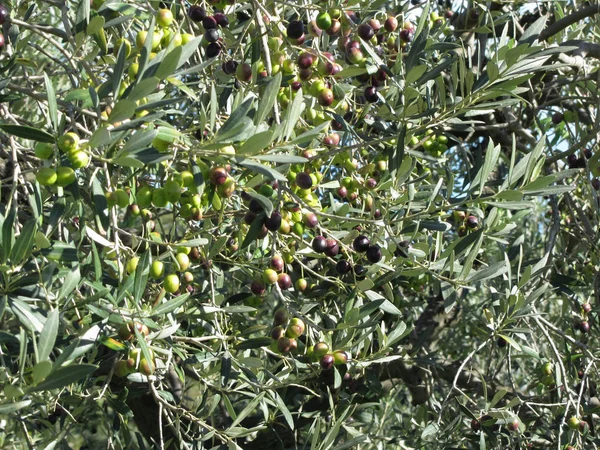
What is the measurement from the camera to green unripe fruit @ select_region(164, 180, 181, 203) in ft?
5.28

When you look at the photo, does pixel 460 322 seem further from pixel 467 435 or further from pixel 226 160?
pixel 226 160

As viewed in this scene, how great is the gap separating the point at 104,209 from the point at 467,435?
1.77m

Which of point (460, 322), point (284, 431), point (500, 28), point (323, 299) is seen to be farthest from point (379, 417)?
point (500, 28)

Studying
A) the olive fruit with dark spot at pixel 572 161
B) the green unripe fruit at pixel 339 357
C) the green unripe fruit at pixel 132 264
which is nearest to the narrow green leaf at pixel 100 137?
the green unripe fruit at pixel 132 264

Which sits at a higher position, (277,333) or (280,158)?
(280,158)

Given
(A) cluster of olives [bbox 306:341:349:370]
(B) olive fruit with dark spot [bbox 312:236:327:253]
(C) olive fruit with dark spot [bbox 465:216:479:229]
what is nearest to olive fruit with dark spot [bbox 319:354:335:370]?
(A) cluster of olives [bbox 306:341:349:370]

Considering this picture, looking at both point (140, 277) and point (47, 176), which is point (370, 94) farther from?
point (47, 176)

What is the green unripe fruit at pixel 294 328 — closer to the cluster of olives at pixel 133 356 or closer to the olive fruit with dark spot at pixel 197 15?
the cluster of olives at pixel 133 356

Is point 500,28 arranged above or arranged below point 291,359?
above

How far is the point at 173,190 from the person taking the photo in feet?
5.28

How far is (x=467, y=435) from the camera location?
272 cm

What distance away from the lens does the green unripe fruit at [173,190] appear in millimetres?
1608

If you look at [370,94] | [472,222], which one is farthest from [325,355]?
[472,222]

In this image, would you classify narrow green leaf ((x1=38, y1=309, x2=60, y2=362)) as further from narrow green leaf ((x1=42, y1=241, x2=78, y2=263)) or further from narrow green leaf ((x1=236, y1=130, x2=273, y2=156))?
narrow green leaf ((x1=236, y1=130, x2=273, y2=156))
